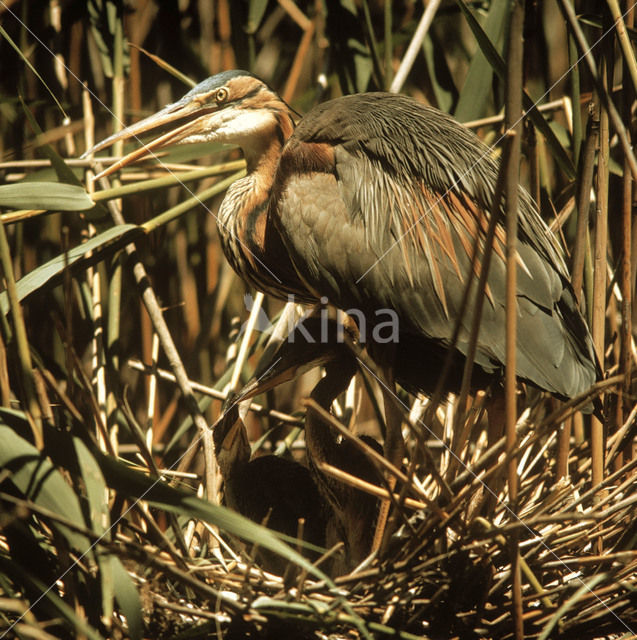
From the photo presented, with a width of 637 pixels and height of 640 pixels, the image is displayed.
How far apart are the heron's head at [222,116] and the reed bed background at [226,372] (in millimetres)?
105

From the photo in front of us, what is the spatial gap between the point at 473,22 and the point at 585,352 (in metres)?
0.73

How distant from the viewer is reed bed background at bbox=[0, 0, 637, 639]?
1.13m

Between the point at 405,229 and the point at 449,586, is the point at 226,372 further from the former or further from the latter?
the point at 449,586

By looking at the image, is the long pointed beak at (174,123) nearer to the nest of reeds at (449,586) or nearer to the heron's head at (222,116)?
the heron's head at (222,116)

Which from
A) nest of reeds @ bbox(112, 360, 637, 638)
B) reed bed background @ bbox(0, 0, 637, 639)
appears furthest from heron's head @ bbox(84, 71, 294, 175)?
nest of reeds @ bbox(112, 360, 637, 638)

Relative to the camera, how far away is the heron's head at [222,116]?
6.00ft

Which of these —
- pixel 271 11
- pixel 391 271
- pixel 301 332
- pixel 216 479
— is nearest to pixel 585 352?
pixel 391 271

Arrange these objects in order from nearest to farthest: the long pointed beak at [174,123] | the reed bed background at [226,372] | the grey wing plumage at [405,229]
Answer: the reed bed background at [226,372], the grey wing plumage at [405,229], the long pointed beak at [174,123]

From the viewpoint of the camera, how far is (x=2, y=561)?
111 cm

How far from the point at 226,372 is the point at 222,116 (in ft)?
2.17

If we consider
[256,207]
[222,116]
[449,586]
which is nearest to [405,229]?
[256,207]

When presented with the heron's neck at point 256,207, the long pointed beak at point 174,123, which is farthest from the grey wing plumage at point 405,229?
the long pointed beak at point 174,123

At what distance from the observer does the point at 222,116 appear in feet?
6.12

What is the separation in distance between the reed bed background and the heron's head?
4.1 inches
